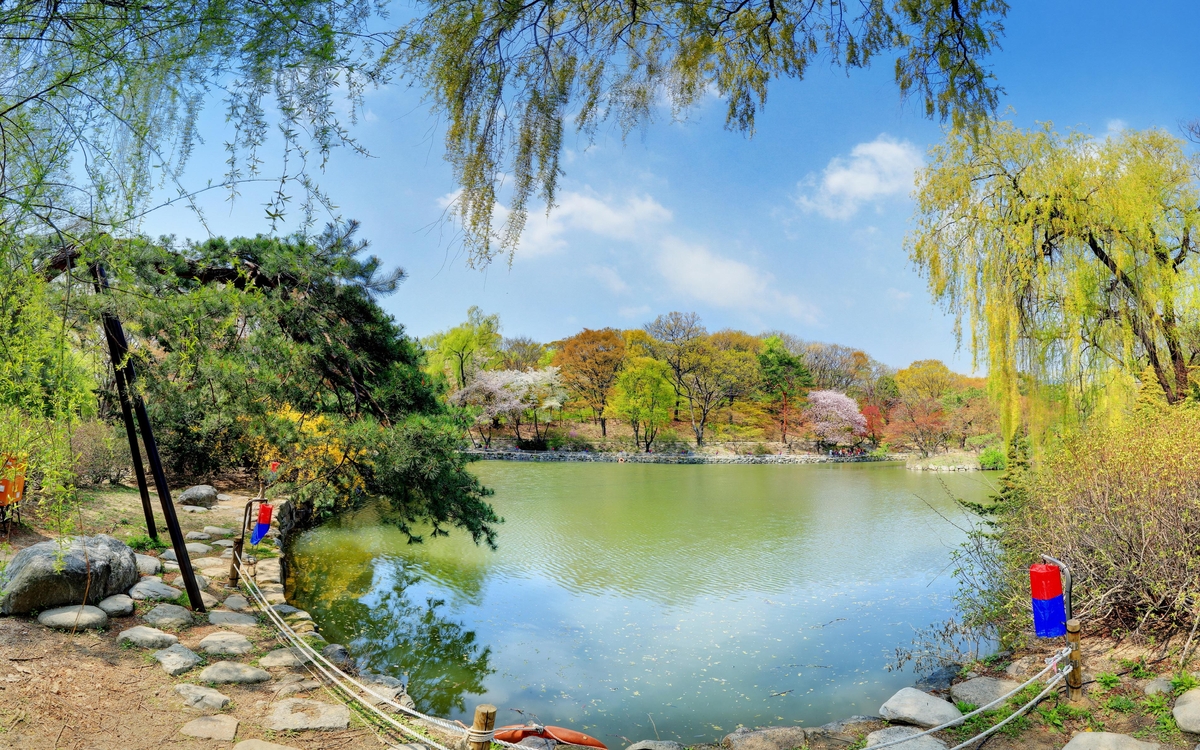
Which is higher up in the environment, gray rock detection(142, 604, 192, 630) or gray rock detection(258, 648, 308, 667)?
gray rock detection(142, 604, 192, 630)

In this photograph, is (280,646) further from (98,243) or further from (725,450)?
(725,450)

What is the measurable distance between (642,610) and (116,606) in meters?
3.51

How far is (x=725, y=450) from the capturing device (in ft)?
78.4

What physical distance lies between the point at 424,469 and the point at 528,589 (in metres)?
1.83

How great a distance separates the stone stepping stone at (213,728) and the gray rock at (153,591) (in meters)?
1.57

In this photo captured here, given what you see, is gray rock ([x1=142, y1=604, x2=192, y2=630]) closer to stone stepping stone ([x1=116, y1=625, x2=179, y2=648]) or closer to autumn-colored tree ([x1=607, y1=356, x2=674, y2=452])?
stone stepping stone ([x1=116, y1=625, x2=179, y2=648])

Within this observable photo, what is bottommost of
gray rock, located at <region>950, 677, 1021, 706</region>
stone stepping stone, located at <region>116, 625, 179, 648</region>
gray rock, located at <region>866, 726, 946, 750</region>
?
gray rock, located at <region>866, 726, 946, 750</region>

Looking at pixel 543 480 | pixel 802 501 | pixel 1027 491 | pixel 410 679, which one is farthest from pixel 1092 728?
pixel 543 480

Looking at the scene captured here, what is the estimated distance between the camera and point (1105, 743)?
2.25 m

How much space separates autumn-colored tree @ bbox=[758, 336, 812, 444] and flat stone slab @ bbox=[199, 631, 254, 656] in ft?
75.4

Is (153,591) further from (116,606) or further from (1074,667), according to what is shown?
(1074,667)

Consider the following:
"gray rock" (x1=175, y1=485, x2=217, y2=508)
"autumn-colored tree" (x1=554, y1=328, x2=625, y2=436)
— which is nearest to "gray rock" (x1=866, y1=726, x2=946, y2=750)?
"gray rock" (x1=175, y1=485, x2=217, y2=508)

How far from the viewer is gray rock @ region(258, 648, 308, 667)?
3047 mm

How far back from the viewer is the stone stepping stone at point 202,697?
8.22 ft
